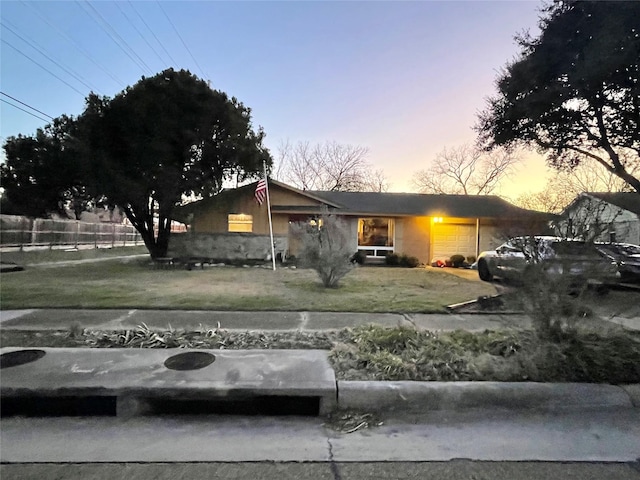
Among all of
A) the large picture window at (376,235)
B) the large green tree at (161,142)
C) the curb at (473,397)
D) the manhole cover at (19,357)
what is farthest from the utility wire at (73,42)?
the curb at (473,397)

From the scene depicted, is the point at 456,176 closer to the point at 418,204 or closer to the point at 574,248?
the point at 418,204

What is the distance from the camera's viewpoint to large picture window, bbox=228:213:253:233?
18.1 meters

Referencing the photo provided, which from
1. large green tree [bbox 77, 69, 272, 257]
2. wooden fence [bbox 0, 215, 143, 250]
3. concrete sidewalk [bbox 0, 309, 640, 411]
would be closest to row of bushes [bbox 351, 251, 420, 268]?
large green tree [bbox 77, 69, 272, 257]

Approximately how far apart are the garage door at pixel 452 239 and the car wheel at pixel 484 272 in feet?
20.5

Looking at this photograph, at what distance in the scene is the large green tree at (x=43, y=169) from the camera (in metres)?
15.0

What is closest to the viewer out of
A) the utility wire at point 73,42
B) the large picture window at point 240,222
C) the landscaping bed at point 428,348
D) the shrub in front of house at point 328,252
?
the landscaping bed at point 428,348

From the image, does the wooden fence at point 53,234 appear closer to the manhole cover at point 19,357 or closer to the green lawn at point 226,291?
the green lawn at point 226,291

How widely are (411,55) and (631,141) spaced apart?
6007mm

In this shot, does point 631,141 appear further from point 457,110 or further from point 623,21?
point 457,110

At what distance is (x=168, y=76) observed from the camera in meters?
15.7

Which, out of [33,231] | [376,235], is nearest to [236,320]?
[376,235]

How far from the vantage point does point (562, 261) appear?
13.8 feet

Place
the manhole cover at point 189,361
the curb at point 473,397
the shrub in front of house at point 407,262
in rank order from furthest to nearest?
the shrub in front of house at point 407,262 < the manhole cover at point 189,361 < the curb at point 473,397

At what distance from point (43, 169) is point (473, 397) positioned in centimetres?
1721
